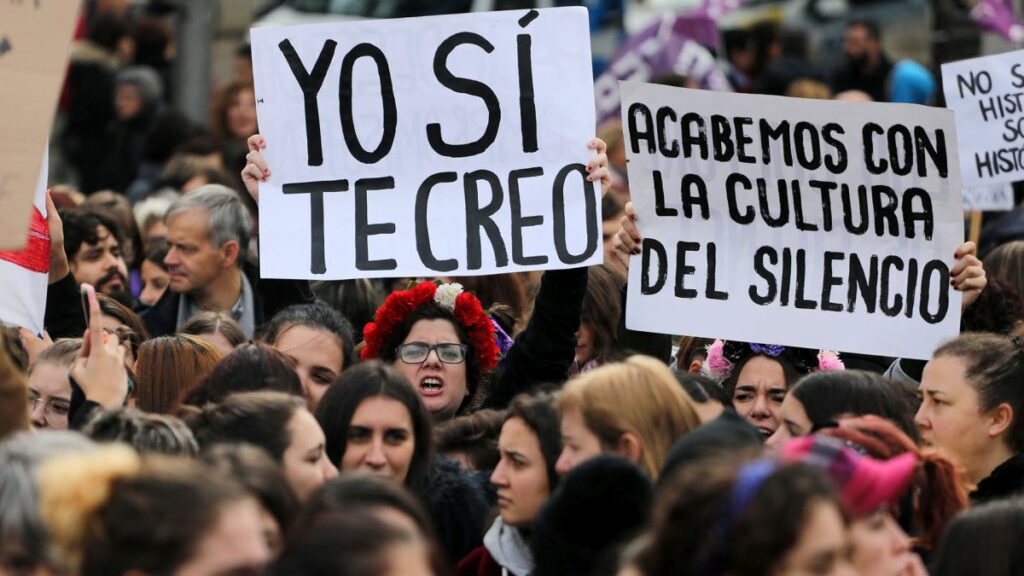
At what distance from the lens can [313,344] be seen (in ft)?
22.1

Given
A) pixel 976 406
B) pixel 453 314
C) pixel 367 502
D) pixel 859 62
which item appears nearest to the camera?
pixel 367 502

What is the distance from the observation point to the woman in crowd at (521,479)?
522cm

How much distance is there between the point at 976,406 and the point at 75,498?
10.4ft

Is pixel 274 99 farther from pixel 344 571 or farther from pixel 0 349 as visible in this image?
pixel 344 571

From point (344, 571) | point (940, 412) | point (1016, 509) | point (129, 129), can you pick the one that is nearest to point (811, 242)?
point (940, 412)

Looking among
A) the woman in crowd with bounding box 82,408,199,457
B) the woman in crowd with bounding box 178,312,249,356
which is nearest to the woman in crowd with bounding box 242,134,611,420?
the woman in crowd with bounding box 178,312,249,356

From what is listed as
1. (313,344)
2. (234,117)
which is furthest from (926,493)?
(234,117)

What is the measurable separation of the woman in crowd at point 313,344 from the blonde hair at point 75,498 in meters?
2.83

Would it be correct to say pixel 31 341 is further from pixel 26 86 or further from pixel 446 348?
pixel 26 86

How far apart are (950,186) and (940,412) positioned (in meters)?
1.10

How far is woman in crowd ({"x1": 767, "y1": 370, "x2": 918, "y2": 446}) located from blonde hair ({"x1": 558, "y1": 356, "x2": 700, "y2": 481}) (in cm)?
67

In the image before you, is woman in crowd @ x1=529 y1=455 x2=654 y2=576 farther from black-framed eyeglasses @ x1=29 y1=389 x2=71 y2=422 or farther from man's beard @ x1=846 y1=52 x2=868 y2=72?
man's beard @ x1=846 y1=52 x2=868 y2=72

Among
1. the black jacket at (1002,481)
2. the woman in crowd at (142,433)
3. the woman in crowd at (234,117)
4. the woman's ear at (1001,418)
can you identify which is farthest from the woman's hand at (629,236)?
the woman in crowd at (234,117)

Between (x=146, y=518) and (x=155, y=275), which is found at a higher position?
(x=155, y=275)
